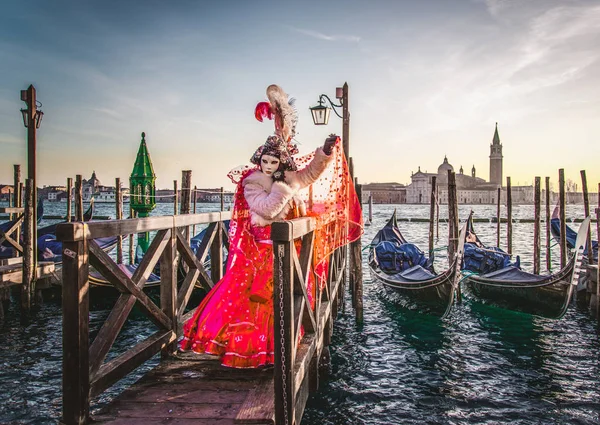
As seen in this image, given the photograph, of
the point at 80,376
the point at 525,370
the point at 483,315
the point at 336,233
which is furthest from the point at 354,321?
the point at 80,376

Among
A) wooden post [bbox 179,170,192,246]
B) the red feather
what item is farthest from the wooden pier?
wooden post [bbox 179,170,192,246]

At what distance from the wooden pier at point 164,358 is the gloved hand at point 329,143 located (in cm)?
48

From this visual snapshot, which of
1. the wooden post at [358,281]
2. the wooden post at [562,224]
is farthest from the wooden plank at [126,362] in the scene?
the wooden post at [562,224]

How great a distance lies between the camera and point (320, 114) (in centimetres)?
679

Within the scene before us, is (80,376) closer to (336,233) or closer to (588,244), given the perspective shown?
(336,233)

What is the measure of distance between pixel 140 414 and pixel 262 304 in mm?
937

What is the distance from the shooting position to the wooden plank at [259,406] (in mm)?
2148

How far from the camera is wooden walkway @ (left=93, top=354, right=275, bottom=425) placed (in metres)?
2.19

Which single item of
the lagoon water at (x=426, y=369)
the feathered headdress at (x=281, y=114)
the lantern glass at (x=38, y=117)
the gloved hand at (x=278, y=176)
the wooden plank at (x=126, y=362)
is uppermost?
the lantern glass at (x=38, y=117)

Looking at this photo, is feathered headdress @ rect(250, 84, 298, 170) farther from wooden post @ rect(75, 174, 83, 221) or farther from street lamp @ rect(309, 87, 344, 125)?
wooden post @ rect(75, 174, 83, 221)

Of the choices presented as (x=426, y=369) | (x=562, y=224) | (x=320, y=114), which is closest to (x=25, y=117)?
(x=320, y=114)

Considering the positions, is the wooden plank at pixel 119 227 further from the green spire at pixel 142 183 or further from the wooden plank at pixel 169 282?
the green spire at pixel 142 183

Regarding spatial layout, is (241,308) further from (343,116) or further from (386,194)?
(386,194)

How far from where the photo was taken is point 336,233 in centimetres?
390
